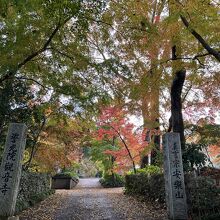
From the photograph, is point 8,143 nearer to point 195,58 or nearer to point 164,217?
point 164,217

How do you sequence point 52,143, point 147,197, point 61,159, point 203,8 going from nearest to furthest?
point 203,8
point 147,197
point 52,143
point 61,159

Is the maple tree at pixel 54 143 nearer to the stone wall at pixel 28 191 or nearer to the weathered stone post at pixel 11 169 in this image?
the stone wall at pixel 28 191

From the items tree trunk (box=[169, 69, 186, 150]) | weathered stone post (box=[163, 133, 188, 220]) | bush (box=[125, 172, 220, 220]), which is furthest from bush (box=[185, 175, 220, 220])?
tree trunk (box=[169, 69, 186, 150])

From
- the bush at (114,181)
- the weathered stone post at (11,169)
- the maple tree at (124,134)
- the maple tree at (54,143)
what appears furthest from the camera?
the bush at (114,181)

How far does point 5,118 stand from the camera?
10375 mm

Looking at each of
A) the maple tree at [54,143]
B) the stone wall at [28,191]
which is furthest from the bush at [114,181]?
the stone wall at [28,191]

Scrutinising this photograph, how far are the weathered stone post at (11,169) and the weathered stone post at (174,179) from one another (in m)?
4.43

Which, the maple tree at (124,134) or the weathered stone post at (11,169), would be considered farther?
the maple tree at (124,134)

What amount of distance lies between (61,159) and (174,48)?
9.37 metres

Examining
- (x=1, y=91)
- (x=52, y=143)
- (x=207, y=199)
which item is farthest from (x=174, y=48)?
(x=52, y=143)

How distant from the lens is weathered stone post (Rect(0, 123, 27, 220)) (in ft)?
23.2

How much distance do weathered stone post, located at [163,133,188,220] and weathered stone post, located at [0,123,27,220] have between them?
4.43 metres

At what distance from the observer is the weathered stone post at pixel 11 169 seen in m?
7.07

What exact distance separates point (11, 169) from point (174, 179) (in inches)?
187
